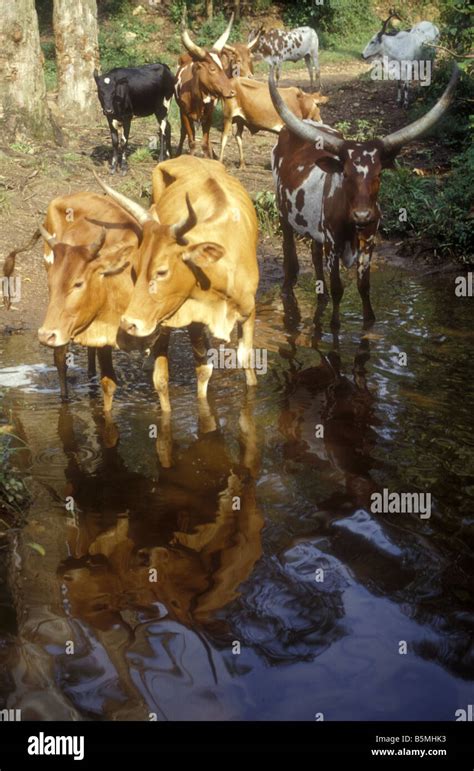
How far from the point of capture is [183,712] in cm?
385

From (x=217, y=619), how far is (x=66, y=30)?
13.1 m

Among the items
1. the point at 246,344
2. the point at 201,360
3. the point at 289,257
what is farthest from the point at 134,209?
the point at 289,257

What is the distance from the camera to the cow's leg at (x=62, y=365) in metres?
7.19

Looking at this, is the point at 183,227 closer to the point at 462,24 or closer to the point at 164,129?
→ the point at 164,129

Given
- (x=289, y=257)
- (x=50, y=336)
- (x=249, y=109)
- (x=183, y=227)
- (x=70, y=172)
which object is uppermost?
(x=249, y=109)

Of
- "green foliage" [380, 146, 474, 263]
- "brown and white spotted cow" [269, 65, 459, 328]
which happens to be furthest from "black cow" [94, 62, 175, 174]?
"brown and white spotted cow" [269, 65, 459, 328]

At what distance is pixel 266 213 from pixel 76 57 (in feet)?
19.2

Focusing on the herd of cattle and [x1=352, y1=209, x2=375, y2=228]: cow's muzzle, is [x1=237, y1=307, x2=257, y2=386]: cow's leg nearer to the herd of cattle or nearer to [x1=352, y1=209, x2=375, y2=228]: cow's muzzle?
the herd of cattle

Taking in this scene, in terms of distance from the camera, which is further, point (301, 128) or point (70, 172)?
point (70, 172)

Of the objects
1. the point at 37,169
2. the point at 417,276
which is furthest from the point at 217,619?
the point at 37,169

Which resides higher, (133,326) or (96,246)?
(96,246)

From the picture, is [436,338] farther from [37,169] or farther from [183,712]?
[37,169]

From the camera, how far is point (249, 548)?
507cm

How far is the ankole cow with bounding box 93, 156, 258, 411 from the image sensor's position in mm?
6066
